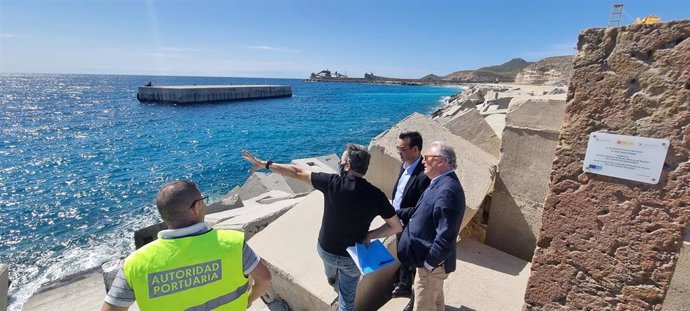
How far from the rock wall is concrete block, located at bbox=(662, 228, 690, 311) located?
1.12 metres

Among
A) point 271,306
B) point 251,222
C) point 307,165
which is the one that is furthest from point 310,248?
point 307,165

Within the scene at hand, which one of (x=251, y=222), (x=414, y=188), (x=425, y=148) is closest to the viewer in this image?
(x=414, y=188)

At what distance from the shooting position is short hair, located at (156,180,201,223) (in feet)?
6.28

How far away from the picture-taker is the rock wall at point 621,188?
165 cm

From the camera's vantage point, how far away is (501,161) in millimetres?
4391

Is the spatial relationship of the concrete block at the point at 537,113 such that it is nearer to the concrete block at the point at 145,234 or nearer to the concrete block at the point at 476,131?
the concrete block at the point at 476,131

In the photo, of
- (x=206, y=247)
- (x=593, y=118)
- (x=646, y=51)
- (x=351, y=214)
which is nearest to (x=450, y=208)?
(x=351, y=214)

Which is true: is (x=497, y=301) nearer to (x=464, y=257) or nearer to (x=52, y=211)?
(x=464, y=257)

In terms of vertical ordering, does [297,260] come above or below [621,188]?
below

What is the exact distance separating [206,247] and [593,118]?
88.7 inches

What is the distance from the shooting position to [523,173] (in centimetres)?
420

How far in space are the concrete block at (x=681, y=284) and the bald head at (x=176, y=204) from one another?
11.5ft

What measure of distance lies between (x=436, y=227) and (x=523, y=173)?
85.3 inches

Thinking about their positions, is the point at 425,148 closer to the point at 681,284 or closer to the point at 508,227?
the point at 508,227
